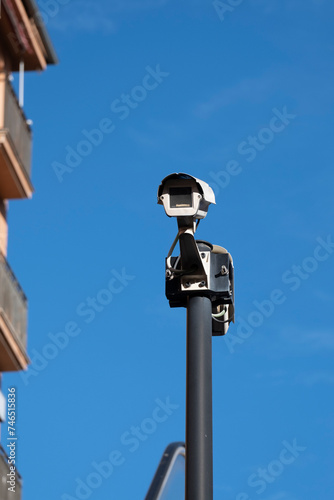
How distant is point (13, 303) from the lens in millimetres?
19812

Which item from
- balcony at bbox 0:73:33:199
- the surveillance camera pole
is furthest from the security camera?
balcony at bbox 0:73:33:199

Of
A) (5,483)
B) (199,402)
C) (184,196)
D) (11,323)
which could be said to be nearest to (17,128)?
(11,323)

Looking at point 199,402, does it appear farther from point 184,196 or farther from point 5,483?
point 5,483

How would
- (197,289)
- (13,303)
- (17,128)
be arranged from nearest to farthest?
(197,289) < (13,303) < (17,128)

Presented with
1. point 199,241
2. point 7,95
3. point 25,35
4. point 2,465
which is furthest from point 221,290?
point 25,35

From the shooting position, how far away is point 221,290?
6.07 metres

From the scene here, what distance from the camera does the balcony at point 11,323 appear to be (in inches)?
755

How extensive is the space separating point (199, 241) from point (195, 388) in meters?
0.87

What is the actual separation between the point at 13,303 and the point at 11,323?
43 cm

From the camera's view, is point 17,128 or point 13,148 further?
point 17,128

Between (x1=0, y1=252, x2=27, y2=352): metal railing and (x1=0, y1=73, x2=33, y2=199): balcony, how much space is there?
5.01 ft

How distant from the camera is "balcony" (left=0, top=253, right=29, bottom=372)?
19188mm

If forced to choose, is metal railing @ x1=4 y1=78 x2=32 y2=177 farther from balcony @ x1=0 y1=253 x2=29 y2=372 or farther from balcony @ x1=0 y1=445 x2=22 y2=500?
balcony @ x1=0 y1=445 x2=22 y2=500

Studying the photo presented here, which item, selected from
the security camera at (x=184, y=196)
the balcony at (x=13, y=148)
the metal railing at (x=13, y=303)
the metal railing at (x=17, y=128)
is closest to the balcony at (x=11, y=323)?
the metal railing at (x=13, y=303)
